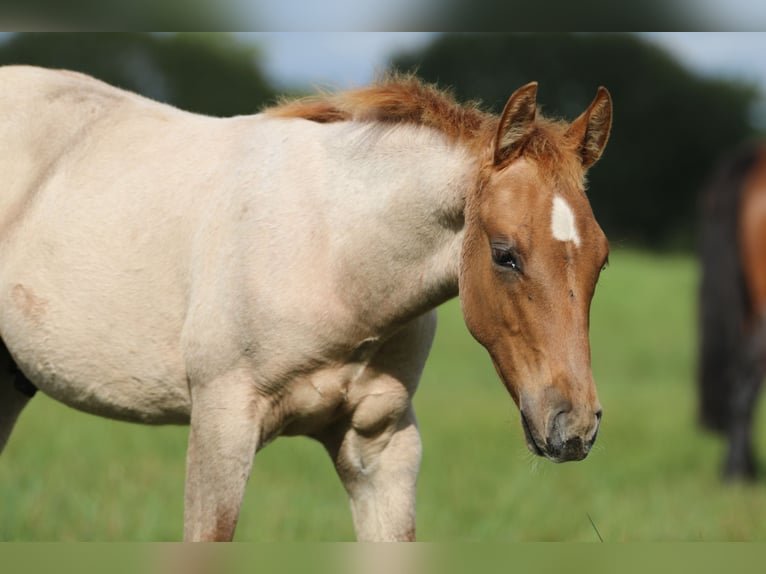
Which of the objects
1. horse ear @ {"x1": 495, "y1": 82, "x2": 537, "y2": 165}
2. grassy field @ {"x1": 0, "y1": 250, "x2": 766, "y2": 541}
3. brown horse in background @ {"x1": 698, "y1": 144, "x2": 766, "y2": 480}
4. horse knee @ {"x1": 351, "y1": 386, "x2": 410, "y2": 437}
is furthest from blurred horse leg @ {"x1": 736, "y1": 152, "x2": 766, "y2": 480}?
horse ear @ {"x1": 495, "y1": 82, "x2": 537, "y2": 165}

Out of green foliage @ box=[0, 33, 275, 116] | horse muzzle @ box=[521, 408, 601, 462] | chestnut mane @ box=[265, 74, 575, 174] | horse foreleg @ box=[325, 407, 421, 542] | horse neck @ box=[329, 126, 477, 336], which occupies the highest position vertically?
chestnut mane @ box=[265, 74, 575, 174]

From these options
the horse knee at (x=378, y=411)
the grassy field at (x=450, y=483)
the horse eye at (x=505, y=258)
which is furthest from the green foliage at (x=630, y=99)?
the horse eye at (x=505, y=258)

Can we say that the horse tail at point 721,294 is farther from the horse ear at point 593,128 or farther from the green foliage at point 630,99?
the green foliage at point 630,99

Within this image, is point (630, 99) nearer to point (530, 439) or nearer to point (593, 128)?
point (593, 128)

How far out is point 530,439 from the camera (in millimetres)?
3156

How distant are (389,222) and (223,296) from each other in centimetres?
59

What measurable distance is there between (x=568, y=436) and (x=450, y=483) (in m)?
5.22

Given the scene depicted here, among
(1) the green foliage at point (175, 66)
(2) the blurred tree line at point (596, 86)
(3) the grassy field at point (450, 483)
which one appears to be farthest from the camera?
(2) the blurred tree line at point (596, 86)

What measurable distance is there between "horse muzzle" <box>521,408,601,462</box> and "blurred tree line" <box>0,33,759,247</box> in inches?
1104

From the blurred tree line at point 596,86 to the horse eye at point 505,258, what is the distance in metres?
27.8

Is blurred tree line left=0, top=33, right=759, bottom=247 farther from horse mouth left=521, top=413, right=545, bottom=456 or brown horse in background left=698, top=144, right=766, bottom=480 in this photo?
horse mouth left=521, top=413, right=545, bottom=456

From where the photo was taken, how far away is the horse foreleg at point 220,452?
354cm

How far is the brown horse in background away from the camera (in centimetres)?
999

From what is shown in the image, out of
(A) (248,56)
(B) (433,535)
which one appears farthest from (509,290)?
(A) (248,56)
